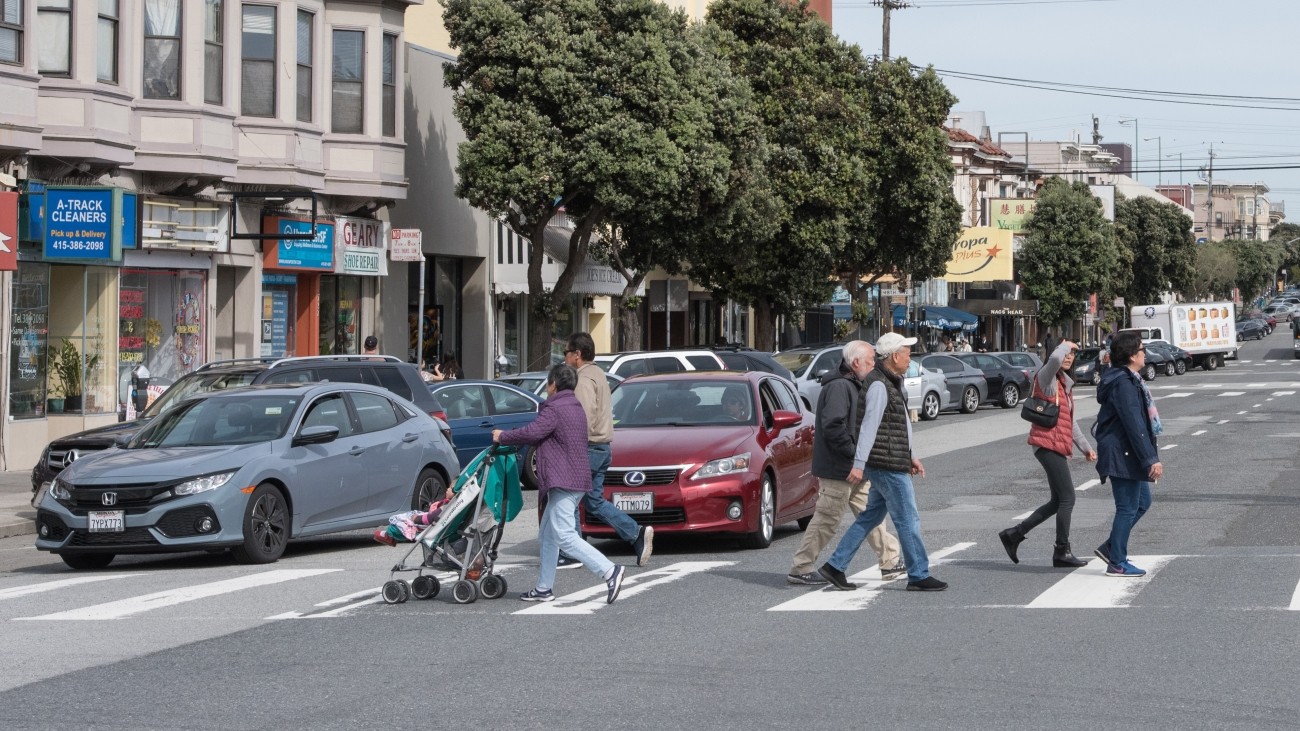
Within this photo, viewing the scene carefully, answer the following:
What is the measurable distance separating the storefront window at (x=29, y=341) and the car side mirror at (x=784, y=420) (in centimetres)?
1351

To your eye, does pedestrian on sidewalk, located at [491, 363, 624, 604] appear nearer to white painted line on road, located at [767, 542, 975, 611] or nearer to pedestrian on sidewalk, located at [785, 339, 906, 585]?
white painted line on road, located at [767, 542, 975, 611]

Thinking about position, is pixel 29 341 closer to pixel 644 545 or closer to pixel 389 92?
pixel 389 92

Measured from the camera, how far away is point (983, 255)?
70375 millimetres

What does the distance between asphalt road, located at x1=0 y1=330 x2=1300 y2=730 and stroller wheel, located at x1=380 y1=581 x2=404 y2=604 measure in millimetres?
128

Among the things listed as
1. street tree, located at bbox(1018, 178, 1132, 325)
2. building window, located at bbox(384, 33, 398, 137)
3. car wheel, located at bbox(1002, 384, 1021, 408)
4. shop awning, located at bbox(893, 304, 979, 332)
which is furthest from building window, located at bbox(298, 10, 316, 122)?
street tree, located at bbox(1018, 178, 1132, 325)

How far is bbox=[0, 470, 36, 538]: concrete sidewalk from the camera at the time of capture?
61.5ft

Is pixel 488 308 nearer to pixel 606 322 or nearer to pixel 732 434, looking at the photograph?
pixel 606 322

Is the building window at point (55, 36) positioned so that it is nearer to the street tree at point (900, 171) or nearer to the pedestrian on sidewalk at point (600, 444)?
the pedestrian on sidewalk at point (600, 444)

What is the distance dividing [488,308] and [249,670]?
3156 cm

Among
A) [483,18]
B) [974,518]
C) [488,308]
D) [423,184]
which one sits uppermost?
[483,18]

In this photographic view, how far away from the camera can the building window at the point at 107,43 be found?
25953 mm

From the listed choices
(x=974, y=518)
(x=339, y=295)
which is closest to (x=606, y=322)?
(x=339, y=295)

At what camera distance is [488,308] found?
4088 centimetres

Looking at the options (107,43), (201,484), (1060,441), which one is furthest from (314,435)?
(107,43)
